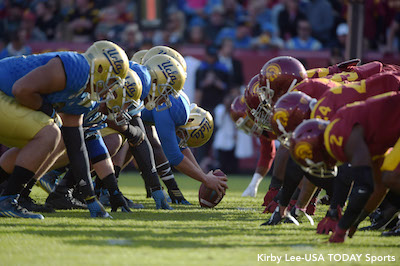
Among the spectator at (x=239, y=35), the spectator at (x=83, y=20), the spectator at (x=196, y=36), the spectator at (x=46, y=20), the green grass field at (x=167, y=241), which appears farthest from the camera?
the spectator at (x=46, y=20)

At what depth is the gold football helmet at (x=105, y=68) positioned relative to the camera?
6.12 m

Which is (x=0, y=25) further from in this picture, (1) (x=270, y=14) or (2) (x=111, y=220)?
(2) (x=111, y=220)

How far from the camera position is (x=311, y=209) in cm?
732

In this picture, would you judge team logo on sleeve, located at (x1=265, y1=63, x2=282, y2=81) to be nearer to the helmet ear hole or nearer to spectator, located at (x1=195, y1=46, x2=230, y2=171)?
the helmet ear hole

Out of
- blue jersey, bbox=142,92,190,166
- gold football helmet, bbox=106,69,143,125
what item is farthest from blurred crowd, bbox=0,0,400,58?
gold football helmet, bbox=106,69,143,125

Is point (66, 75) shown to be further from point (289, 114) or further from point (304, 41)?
point (304, 41)

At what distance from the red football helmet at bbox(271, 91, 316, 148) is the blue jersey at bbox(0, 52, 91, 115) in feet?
5.41

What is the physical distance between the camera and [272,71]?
23.6 ft

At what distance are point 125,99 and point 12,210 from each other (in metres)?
1.50

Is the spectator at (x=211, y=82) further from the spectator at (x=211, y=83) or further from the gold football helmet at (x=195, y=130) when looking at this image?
the gold football helmet at (x=195, y=130)

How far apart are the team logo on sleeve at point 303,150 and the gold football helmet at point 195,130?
3.18 meters

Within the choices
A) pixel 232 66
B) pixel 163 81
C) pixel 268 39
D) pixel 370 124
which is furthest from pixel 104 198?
pixel 268 39

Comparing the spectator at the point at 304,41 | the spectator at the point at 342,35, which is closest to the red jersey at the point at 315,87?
the spectator at the point at 342,35

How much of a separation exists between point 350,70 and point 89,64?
3.20 m
